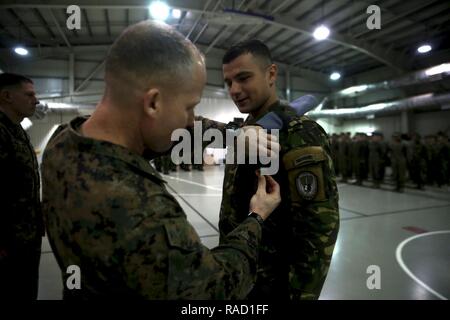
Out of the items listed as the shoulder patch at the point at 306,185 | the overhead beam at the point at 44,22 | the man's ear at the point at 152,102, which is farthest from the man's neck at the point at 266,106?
the overhead beam at the point at 44,22

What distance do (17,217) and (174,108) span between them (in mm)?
1648

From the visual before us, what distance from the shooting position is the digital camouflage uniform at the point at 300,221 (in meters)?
1.19

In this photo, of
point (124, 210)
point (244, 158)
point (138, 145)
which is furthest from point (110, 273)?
point (244, 158)

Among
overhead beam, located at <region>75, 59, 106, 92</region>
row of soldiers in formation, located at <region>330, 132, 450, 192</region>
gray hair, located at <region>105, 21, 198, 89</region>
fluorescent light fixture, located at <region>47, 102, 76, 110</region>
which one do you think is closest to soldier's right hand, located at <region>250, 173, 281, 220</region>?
gray hair, located at <region>105, 21, 198, 89</region>

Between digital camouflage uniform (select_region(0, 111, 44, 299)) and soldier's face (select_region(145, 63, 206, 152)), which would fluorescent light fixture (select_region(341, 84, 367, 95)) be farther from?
soldier's face (select_region(145, 63, 206, 152))

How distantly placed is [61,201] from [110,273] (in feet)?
0.68

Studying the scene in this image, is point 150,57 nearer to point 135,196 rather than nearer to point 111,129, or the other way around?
point 111,129

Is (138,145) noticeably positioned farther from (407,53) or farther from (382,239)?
(407,53)

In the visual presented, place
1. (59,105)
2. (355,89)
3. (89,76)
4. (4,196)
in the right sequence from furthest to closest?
(89,76) → (355,89) → (59,105) → (4,196)

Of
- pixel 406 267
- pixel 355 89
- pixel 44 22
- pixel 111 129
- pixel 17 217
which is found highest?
pixel 44 22

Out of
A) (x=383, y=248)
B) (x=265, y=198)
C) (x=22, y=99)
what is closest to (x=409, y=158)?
(x=383, y=248)

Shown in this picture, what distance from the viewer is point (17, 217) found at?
1769 mm

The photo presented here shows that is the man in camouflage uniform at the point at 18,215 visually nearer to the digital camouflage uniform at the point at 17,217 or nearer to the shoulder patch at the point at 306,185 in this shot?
the digital camouflage uniform at the point at 17,217

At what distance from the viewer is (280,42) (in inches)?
475
